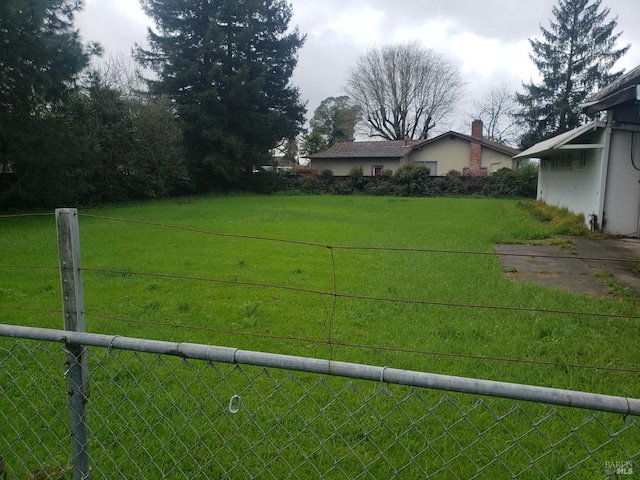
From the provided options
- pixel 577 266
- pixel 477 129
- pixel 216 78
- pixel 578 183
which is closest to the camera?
pixel 577 266

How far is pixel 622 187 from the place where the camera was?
35.1 feet

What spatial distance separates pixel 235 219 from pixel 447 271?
9.18m

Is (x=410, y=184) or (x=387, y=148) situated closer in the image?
(x=410, y=184)

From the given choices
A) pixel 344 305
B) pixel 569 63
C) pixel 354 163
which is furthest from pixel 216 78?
pixel 569 63

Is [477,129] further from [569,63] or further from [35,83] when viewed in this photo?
[35,83]

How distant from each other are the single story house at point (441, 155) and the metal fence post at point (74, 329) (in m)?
33.6

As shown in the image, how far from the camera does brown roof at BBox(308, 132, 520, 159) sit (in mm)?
35000

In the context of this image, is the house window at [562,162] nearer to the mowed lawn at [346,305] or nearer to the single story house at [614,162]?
the single story house at [614,162]

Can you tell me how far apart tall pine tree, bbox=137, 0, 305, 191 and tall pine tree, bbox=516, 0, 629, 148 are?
21014mm

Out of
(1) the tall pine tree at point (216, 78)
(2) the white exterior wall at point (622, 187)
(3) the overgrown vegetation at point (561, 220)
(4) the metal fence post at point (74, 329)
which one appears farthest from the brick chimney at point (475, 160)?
(4) the metal fence post at point (74, 329)

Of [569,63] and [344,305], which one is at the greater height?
A: [569,63]

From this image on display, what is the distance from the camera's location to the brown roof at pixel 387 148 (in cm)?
3500

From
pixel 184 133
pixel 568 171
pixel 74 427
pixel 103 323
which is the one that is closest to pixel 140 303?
pixel 103 323

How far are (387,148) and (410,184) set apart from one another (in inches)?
332
